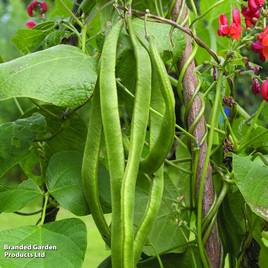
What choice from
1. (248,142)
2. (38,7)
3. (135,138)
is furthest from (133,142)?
(38,7)

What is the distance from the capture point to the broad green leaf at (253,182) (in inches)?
26.3

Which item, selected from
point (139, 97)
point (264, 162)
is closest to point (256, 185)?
point (264, 162)

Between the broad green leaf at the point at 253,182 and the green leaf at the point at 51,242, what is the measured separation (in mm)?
183

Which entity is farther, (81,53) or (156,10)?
(156,10)

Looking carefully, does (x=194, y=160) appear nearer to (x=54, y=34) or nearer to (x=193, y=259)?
(x=193, y=259)

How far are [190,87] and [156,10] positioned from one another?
12 cm

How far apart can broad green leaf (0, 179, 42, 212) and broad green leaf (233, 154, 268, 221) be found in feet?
0.76

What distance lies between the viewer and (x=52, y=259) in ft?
1.98

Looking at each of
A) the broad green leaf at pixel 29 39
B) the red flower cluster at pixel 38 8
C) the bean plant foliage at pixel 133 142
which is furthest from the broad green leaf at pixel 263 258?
the red flower cluster at pixel 38 8

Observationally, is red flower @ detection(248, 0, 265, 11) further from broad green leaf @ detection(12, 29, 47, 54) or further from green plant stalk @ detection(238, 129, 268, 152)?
broad green leaf @ detection(12, 29, 47, 54)

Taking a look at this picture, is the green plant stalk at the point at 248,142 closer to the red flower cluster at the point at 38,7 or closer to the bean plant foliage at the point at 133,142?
the bean plant foliage at the point at 133,142

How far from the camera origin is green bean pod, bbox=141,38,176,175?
605 millimetres

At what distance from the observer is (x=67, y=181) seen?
2.31 feet

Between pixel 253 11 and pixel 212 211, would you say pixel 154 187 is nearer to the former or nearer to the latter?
pixel 212 211
